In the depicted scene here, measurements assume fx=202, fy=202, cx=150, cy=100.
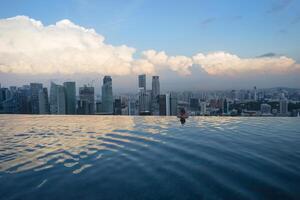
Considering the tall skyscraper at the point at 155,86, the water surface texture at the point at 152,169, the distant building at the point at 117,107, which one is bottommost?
the water surface texture at the point at 152,169

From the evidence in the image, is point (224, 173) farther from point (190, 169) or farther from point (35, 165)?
point (35, 165)

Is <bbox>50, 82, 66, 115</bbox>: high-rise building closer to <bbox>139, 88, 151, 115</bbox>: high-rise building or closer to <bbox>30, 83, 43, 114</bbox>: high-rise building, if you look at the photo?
<bbox>30, 83, 43, 114</bbox>: high-rise building

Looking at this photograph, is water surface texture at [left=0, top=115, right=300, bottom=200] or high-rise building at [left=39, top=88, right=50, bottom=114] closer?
water surface texture at [left=0, top=115, right=300, bottom=200]

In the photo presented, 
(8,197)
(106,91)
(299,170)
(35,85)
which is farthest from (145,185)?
(35,85)

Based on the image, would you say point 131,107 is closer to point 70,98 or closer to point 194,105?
point 70,98

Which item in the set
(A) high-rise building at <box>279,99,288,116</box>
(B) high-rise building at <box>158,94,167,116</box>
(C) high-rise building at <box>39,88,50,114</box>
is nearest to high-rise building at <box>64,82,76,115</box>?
(C) high-rise building at <box>39,88,50,114</box>

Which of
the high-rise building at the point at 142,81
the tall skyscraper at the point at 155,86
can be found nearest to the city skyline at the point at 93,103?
the tall skyscraper at the point at 155,86

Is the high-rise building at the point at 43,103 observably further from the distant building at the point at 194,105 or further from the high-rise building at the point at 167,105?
the distant building at the point at 194,105
